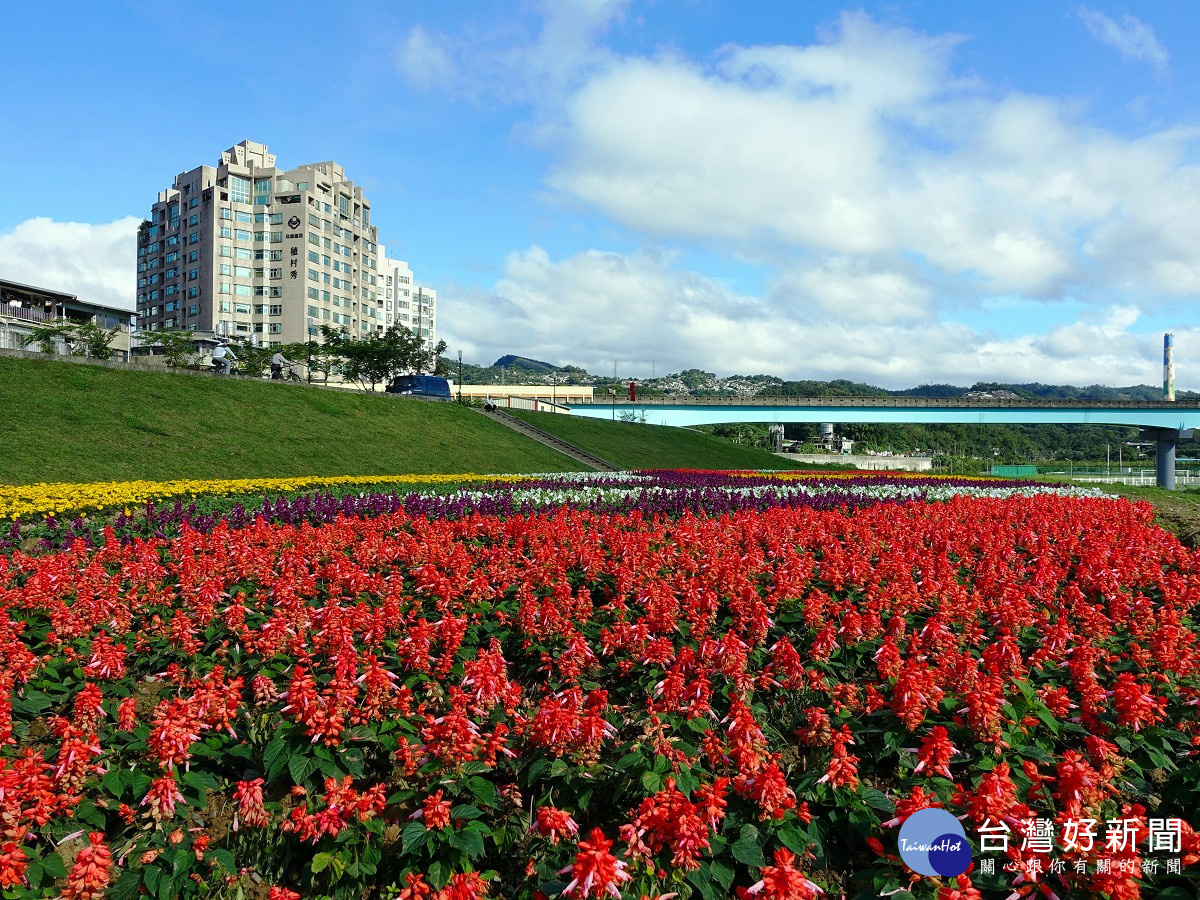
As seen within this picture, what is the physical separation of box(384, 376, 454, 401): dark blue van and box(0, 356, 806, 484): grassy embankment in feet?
30.4

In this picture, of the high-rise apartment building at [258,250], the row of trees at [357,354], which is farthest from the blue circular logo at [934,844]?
the high-rise apartment building at [258,250]

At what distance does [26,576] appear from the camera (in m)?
8.19

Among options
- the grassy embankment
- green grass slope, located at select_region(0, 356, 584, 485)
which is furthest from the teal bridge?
green grass slope, located at select_region(0, 356, 584, 485)

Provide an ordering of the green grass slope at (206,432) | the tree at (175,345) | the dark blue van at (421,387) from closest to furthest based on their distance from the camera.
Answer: the green grass slope at (206,432) < the dark blue van at (421,387) < the tree at (175,345)

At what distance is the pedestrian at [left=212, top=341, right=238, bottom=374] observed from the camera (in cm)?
5504

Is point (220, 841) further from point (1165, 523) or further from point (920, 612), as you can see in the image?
point (1165, 523)

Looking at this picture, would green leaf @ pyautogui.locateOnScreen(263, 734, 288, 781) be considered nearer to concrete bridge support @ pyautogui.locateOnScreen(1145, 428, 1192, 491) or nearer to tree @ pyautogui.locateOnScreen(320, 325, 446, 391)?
tree @ pyautogui.locateOnScreen(320, 325, 446, 391)

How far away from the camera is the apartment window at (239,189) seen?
111 meters

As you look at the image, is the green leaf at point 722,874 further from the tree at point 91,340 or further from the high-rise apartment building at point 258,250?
the high-rise apartment building at point 258,250

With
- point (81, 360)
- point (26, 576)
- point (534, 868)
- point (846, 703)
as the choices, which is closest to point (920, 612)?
point (846, 703)

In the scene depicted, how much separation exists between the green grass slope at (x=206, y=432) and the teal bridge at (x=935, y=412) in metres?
42.9

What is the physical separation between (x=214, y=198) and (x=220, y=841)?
4932 inches

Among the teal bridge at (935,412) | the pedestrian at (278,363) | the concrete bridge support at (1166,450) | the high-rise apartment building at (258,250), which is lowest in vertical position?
the concrete bridge support at (1166,450)

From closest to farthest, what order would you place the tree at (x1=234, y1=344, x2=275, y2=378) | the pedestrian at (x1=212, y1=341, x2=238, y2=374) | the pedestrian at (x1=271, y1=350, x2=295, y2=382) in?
1. the pedestrian at (x1=212, y1=341, x2=238, y2=374)
2. the pedestrian at (x1=271, y1=350, x2=295, y2=382)
3. the tree at (x1=234, y1=344, x2=275, y2=378)
